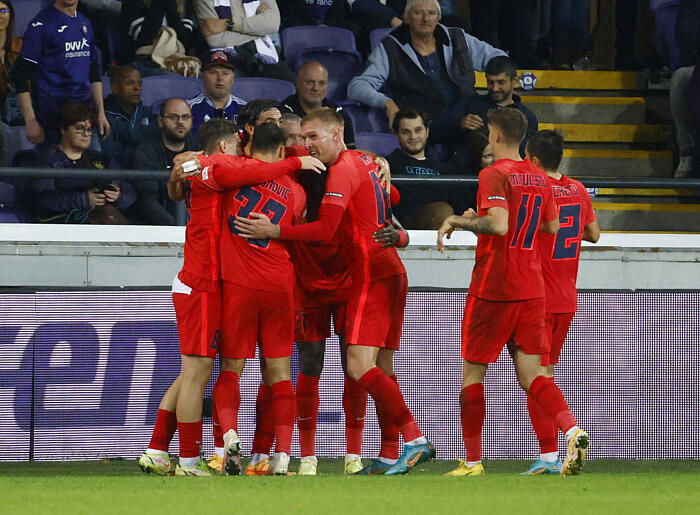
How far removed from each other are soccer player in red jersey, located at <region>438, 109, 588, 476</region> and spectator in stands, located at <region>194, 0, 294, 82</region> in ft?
16.1

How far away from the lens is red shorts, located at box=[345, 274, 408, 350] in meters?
7.11

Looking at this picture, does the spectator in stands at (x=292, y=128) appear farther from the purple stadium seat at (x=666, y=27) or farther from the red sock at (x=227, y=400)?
the purple stadium seat at (x=666, y=27)

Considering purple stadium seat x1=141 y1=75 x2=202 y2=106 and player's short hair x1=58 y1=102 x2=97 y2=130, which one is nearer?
player's short hair x1=58 y1=102 x2=97 y2=130

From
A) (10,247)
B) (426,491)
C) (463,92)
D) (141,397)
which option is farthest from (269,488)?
(463,92)

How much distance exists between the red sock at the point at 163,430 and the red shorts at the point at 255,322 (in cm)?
52

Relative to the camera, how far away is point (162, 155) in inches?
401

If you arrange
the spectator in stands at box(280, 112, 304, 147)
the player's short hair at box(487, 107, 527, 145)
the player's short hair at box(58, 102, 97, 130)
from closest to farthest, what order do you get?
1. the player's short hair at box(487, 107, 527, 145)
2. the spectator in stands at box(280, 112, 304, 147)
3. the player's short hair at box(58, 102, 97, 130)

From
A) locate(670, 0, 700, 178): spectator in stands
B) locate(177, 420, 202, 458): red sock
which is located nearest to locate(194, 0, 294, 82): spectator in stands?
locate(670, 0, 700, 178): spectator in stands

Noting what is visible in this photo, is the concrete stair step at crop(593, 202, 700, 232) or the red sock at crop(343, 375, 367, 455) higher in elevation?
the concrete stair step at crop(593, 202, 700, 232)

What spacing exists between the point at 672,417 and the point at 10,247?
4.69 m

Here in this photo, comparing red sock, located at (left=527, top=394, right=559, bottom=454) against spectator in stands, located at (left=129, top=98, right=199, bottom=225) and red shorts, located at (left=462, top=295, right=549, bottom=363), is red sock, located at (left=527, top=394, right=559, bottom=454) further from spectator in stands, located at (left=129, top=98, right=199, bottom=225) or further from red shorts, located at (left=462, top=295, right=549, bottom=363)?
spectator in stands, located at (left=129, top=98, right=199, bottom=225)

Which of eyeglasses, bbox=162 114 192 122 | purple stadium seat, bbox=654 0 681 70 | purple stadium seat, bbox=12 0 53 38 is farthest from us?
purple stadium seat, bbox=654 0 681 70

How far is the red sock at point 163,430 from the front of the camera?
23.8 feet

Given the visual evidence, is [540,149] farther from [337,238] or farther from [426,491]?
[426,491]
